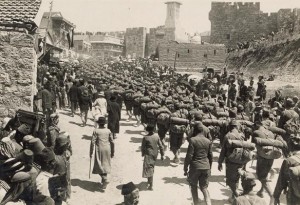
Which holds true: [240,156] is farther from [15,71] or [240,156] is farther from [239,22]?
[239,22]

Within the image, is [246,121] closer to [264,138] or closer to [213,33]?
[264,138]

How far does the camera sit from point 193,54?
45062 millimetres

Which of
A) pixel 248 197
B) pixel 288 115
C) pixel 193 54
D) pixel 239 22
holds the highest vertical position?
pixel 239 22

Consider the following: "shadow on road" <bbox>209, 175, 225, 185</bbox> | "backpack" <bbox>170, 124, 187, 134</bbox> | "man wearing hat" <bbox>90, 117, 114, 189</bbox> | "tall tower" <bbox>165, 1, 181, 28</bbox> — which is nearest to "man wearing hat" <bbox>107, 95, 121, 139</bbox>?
"backpack" <bbox>170, 124, 187, 134</bbox>

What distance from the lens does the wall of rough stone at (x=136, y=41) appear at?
7469 centimetres

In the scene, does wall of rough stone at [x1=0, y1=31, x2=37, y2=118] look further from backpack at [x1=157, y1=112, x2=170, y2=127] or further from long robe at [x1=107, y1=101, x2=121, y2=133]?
backpack at [x1=157, y1=112, x2=170, y2=127]

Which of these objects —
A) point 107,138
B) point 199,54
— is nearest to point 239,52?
point 199,54

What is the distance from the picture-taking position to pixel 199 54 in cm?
4475

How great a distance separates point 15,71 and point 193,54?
119 ft

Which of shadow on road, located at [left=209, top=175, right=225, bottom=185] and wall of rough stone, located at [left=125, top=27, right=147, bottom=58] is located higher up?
wall of rough stone, located at [left=125, top=27, right=147, bottom=58]

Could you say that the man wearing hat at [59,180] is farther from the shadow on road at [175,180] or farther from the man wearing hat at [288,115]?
the man wearing hat at [288,115]

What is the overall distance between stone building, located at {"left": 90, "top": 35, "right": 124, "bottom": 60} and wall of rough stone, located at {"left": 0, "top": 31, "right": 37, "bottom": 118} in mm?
72029

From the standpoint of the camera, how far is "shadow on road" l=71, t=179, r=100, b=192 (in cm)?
859

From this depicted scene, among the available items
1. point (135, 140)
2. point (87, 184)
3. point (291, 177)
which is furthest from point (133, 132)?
point (291, 177)
